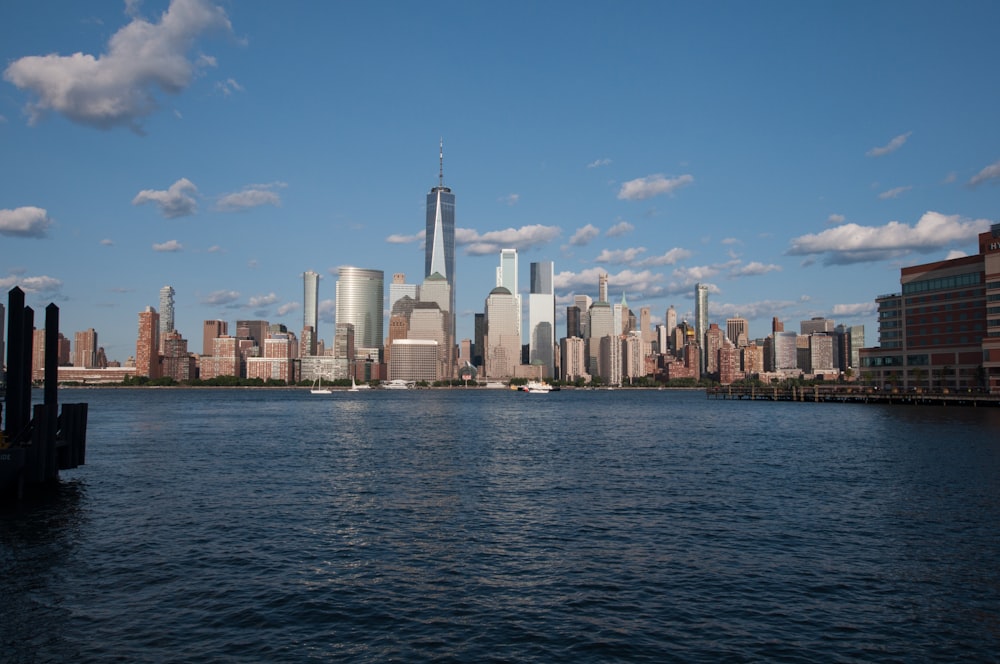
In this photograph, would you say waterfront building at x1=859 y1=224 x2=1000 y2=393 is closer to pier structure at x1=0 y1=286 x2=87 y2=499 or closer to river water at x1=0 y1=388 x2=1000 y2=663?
river water at x1=0 y1=388 x2=1000 y2=663

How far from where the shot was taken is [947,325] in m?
178

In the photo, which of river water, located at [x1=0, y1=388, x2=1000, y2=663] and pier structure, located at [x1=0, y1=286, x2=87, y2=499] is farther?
pier structure, located at [x1=0, y1=286, x2=87, y2=499]

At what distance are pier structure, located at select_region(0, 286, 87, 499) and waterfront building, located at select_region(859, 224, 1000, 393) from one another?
545 feet

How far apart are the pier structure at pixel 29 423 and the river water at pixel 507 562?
99.4 inches

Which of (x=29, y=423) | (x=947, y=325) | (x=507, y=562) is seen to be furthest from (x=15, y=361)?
(x=947, y=325)

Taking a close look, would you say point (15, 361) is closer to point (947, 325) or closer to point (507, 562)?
point (507, 562)

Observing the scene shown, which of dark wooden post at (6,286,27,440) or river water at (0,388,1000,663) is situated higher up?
dark wooden post at (6,286,27,440)

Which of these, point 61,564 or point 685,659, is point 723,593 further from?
point 61,564

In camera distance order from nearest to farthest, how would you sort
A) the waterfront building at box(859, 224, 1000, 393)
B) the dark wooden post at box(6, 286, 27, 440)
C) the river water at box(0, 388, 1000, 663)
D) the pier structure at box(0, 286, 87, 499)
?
the river water at box(0, 388, 1000, 663)
the pier structure at box(0, 286, 87, 499)
the dark wooden post at box(6, 286, 27, 440)
the waterfront building at box(859, 224, 1000, 393)

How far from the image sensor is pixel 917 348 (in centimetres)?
18788

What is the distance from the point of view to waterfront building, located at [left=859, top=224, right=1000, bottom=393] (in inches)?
6171

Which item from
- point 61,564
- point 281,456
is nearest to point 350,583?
point 61,564

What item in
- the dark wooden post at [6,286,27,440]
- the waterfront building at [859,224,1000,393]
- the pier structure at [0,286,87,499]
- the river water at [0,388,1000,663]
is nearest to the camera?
the river water at [0,388,1000,663]

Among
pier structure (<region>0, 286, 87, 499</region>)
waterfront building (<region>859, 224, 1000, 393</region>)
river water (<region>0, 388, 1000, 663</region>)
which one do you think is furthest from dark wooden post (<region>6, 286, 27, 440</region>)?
waterfront building (<region>859, 224, 1000, 393</region>)
